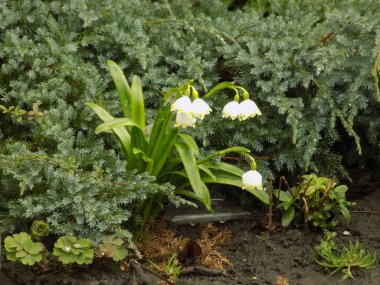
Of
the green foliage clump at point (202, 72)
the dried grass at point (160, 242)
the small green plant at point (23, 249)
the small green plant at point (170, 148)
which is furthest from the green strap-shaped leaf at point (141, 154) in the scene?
the small green plant at point (23, 249)

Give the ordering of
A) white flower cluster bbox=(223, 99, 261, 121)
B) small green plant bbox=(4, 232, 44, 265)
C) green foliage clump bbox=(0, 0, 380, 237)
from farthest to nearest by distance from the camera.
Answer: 1. green foliage clump bbox=(0, 0, 380, 237)
2. white flower cluster bbox=(223, 99, 261, 121)
3. small green plant bbox=(4, 232, 44, 265)

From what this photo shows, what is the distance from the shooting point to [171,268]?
2.68 metres

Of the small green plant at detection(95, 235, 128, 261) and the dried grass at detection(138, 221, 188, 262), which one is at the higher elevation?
the small green plant at detection(95, 235, 128, 261)

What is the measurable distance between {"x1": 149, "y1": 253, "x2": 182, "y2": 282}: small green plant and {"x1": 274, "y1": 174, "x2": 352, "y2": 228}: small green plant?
1.97 ft

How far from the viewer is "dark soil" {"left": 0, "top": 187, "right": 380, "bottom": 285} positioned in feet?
8.40

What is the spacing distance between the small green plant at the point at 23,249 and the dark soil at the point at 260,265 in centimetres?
16

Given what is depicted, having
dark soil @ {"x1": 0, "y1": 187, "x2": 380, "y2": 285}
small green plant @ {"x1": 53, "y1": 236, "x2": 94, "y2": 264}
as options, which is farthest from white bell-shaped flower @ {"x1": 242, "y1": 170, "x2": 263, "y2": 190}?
small green plant @ {"x1": 53, "y1": 236, "x2": 94, "y2": 264}

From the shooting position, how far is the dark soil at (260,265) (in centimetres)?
256

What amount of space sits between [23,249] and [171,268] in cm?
66

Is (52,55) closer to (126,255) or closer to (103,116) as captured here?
(103,116)

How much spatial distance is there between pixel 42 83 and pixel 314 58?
145 cm

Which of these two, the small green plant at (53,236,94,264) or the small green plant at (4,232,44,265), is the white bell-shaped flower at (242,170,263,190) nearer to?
the small green plant at (53,236,94,264)

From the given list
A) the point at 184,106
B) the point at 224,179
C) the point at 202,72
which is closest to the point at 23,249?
the point at 184,106

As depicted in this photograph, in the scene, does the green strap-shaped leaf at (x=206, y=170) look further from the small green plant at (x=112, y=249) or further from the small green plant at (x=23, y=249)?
the small green plant at (x=23, y=249)
